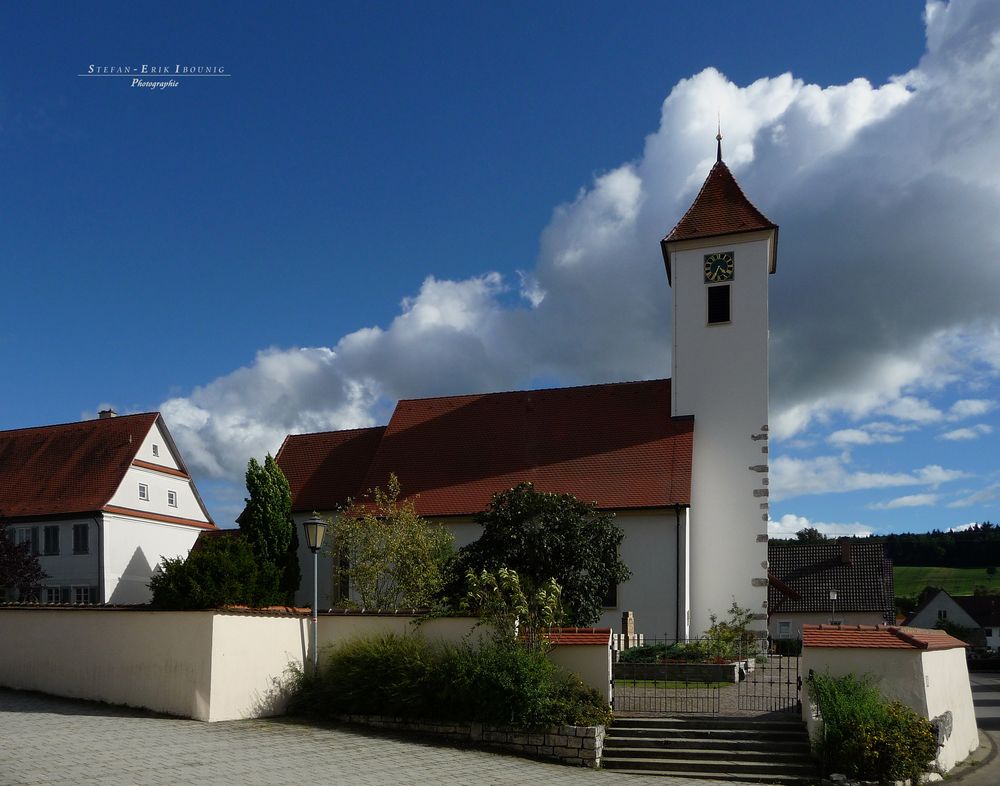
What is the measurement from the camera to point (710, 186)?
106 feet

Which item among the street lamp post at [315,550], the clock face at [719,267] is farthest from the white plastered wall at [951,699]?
the clock face at [719,267]

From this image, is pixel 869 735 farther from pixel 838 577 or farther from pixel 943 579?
pixel 943 579

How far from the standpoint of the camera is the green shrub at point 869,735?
45.5 feet

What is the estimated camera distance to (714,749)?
49.3 feet

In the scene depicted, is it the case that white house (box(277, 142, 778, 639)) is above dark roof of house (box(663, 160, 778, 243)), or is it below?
below

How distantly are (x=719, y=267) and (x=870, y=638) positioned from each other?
1703cm

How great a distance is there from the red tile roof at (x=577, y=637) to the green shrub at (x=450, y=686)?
0.48 meters

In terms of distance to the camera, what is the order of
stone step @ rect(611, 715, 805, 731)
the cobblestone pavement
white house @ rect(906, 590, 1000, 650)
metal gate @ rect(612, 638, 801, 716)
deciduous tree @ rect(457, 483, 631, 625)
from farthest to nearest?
white house @ rect(906, 590, 1000, 650), deciduous tree @ rect(457, 483, 631, 625), metal gate @ rect(612, 638, 801, 716), stone step @ rect(611, 715, 805, 731), the cobblestone pavement

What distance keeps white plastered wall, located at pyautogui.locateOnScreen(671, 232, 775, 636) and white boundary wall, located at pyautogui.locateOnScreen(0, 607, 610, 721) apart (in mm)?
14060

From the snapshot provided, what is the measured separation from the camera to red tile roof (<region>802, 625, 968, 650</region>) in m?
15.4

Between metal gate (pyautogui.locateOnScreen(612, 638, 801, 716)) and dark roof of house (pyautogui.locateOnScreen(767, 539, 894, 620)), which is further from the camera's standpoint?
dark roof of house (pyautogui.locateOnScreen(767, 539, 894, 620))

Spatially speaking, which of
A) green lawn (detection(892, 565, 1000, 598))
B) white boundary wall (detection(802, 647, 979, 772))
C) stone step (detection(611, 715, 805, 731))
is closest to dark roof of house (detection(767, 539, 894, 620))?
white boundary wall (detection(802, 647, 979, 772))

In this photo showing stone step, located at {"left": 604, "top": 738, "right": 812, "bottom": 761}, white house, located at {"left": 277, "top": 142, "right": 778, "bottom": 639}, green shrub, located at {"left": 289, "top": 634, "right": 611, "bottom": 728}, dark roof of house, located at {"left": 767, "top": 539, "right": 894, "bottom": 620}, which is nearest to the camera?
stone step, located at {"left": 604, "top": 738, "right": 812, "bottom": 761}

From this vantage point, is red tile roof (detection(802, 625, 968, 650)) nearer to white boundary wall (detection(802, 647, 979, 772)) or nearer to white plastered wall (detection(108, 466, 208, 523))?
white boundary wall (detection(802, 647, 979, 772))
